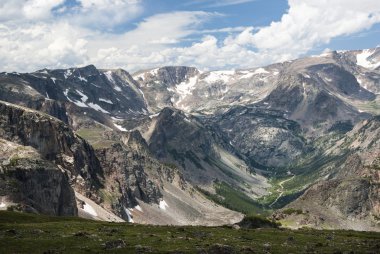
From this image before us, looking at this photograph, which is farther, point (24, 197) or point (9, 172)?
point (9, 172)

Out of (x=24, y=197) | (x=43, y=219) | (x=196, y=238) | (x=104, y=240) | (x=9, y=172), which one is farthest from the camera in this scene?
(x=9, y=172)

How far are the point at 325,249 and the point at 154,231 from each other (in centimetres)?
2801

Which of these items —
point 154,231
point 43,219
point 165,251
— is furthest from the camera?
point 43,219

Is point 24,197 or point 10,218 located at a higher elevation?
point 10,218

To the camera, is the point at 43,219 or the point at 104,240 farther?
the point at 43,219

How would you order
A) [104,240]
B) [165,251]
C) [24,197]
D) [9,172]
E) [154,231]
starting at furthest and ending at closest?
[9,172] < [24,197] < [154,231] < [104,240] < [165,251]

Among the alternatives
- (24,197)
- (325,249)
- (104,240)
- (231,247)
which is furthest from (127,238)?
(24,197)

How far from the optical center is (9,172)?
648ft

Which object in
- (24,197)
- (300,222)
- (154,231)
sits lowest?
(300,222)

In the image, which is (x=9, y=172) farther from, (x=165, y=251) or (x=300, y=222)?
(x=165, y=251)

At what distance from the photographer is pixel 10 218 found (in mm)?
88062

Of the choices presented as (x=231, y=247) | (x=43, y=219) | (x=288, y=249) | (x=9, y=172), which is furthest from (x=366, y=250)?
(x=9, y=172)

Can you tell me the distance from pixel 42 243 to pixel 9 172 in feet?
490

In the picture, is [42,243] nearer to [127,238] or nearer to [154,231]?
[127,238]
